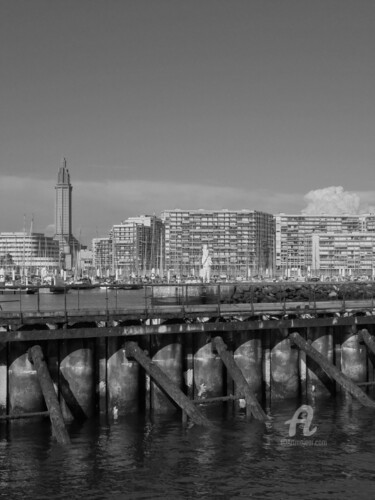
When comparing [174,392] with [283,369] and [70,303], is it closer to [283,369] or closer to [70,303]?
[283,369]

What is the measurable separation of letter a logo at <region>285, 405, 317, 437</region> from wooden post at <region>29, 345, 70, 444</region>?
908cm

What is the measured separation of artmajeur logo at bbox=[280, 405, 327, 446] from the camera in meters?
30.2

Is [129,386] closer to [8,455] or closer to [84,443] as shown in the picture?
[84,443]

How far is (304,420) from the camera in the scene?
3359 cm

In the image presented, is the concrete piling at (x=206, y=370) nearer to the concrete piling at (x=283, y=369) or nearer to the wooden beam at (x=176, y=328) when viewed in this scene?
the wooden beam at (x=176, y=328)

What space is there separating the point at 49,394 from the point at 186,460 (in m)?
5.80

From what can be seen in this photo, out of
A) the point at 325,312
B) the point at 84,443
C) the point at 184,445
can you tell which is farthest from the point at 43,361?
the point at 325,312

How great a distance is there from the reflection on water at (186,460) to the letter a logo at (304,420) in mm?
335

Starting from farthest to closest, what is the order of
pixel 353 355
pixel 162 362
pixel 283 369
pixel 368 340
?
pixel 353 355 < pixel 368 340 < pixel 283 369 < pixel 162 362

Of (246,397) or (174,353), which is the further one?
(174,353)

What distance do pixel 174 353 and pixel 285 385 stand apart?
6.13 meters

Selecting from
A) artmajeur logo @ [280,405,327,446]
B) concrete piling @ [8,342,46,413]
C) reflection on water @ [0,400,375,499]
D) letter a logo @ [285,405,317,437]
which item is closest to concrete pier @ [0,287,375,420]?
concrete piling @ [8,342,46,413]

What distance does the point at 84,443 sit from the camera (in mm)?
29375

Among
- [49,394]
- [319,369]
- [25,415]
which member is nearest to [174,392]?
[49,394]
